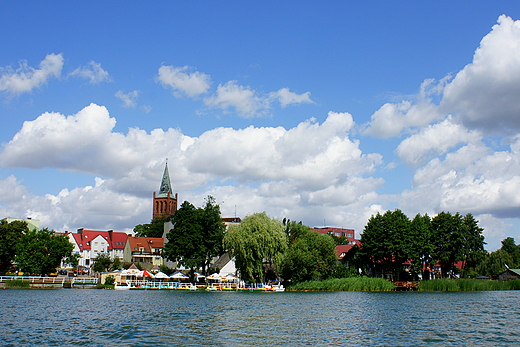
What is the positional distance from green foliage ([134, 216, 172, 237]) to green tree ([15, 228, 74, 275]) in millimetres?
71958

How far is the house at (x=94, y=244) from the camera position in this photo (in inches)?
4936

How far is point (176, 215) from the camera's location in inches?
3314

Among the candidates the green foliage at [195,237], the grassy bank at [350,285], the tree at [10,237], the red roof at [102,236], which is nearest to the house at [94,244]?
the red roof at [102,236]

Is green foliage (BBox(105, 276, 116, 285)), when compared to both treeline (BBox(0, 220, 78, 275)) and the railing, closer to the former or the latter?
the railing

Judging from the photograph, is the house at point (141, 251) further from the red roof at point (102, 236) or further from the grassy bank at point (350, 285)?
the grassy bank at point (350, 285)

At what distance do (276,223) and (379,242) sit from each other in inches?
778

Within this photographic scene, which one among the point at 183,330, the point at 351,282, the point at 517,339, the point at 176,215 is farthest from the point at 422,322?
the point at 176,215

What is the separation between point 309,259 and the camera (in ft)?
230

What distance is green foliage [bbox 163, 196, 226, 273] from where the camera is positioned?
7950cm

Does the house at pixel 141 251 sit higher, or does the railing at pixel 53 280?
the house at pixel 141 251

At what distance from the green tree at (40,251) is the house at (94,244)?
39.1m

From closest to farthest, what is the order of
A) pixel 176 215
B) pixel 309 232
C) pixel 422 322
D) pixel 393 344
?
pixel 393 344, pixel 422 322, pixel 309 232, pixel 176 215

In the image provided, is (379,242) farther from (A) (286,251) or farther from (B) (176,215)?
(B) (176,215)

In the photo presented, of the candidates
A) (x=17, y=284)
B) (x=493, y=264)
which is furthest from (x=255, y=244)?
(x=493, y=264)
